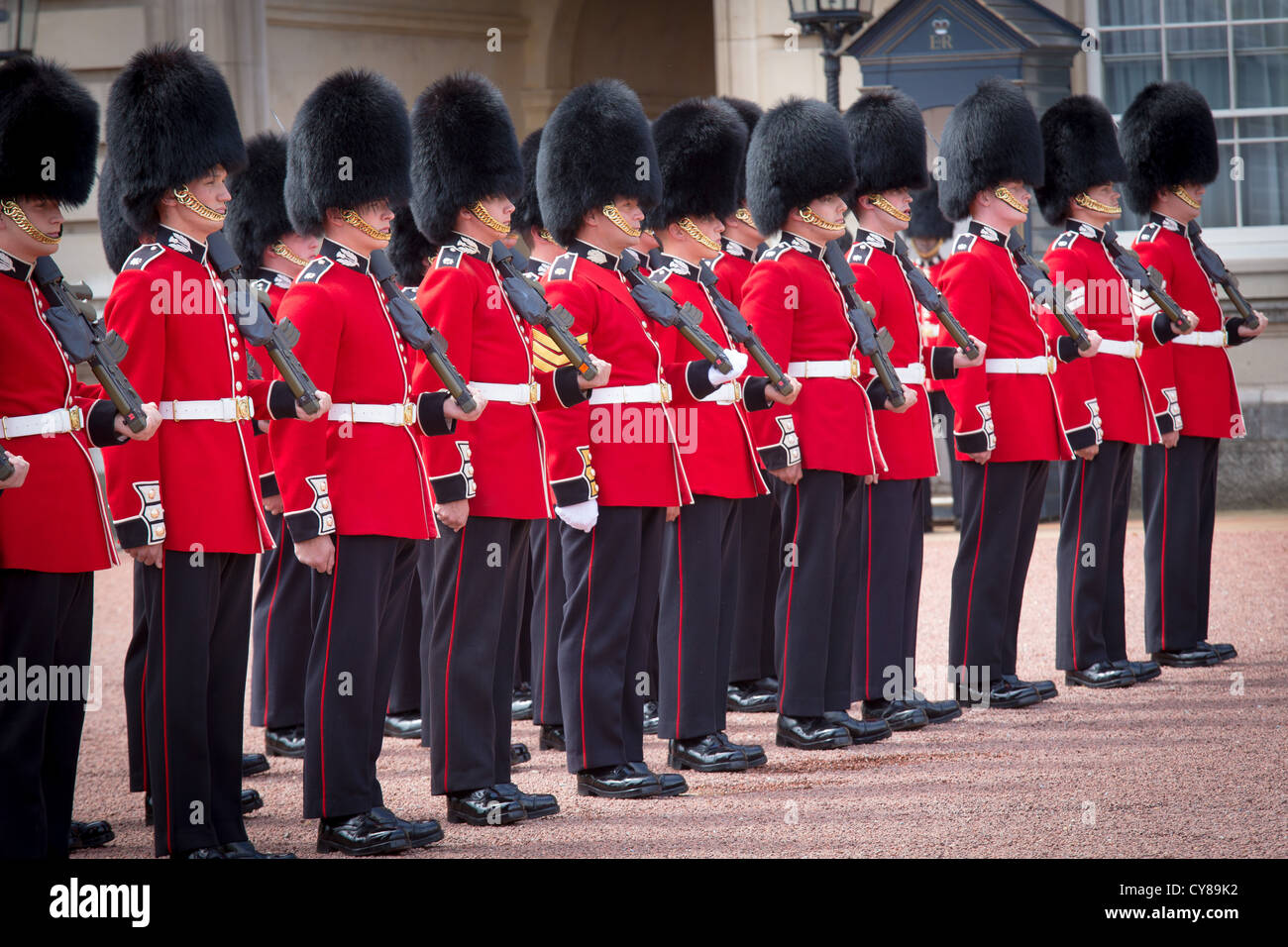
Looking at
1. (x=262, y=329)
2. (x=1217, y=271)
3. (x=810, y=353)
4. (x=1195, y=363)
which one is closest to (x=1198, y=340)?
(x=1195, y=363)

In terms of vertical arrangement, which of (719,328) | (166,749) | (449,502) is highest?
(719,328)

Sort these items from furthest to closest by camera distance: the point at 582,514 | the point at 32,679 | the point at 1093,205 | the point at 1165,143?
the point at 1165,143 < the point at 1093,205 < the point at 582,514 < the point at 32,679

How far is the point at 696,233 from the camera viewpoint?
4543 millimetres

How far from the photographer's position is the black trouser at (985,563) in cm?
508

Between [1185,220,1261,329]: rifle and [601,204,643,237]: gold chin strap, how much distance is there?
7.74ft

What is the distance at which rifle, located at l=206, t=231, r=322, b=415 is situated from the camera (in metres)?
3.36

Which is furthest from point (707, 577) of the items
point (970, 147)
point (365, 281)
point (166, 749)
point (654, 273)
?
point (970, 147)

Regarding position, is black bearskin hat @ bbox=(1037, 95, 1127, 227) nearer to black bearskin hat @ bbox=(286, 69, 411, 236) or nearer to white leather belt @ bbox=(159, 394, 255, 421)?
black bearskin hat @ bbox=(286, 69, 411, 236)

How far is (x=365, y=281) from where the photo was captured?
3.64 metres

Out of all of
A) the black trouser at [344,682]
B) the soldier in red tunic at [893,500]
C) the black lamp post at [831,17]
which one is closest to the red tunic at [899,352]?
the soldier in red tunic at [893,500]

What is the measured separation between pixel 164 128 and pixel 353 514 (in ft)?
2.73

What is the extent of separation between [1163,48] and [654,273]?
570cm

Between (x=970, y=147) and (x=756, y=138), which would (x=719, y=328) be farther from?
(x=970, y=147)

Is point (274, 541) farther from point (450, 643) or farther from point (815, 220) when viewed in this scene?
point (815, 220)
